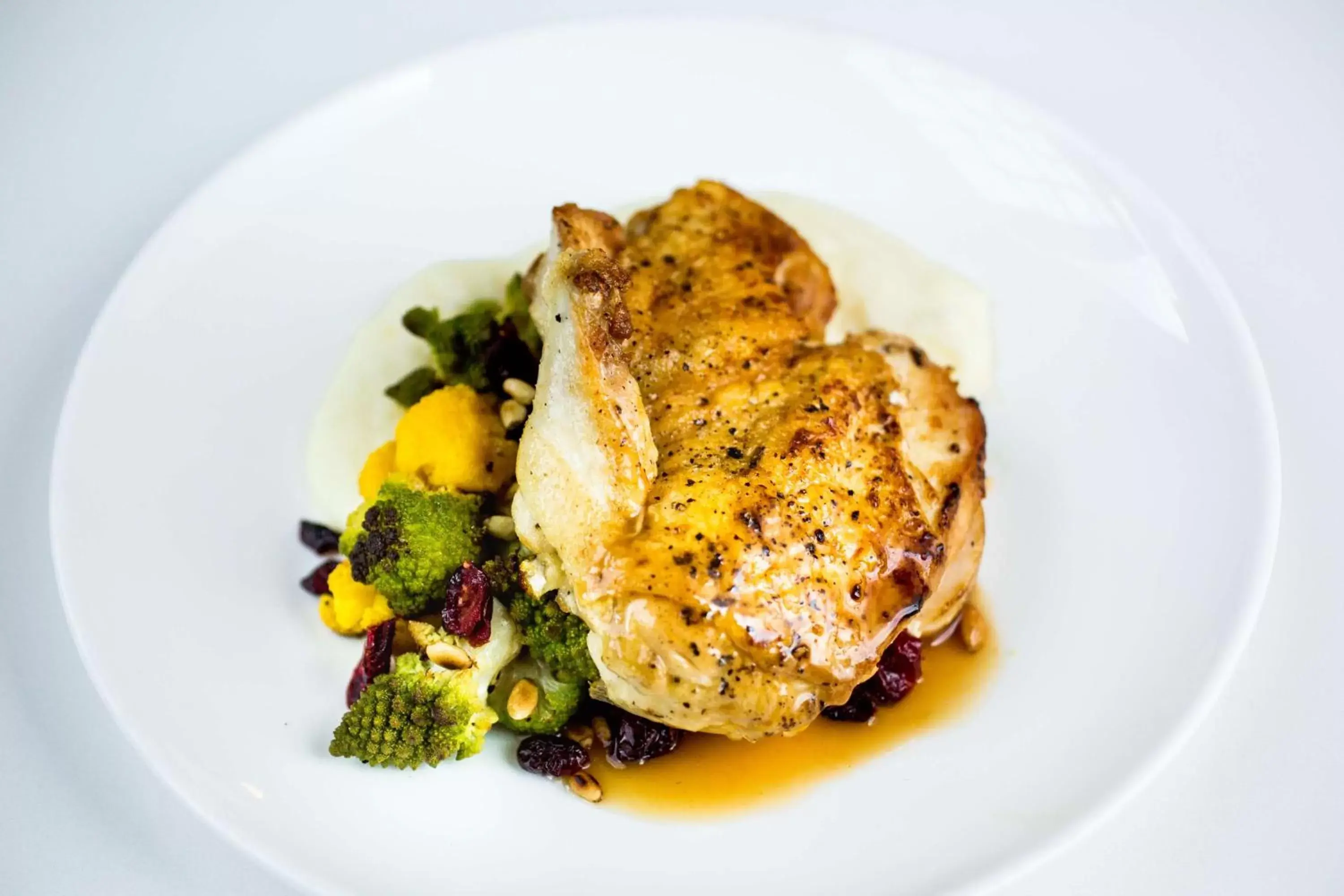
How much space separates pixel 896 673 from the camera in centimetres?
443

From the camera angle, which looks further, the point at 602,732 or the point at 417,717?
the point at 602,732

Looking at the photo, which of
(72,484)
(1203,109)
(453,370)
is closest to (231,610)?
(72,484)

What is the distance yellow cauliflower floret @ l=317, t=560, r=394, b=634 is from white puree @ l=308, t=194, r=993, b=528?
1.37ft

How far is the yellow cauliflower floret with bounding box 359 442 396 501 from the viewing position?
4.77 m

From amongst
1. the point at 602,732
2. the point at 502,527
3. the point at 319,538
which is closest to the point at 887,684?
the point at 602,732

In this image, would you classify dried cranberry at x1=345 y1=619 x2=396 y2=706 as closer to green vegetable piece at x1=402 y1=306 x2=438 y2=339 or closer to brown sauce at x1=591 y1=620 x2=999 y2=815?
brown sauce at x1=591 y1=620 x2=999 y2=815

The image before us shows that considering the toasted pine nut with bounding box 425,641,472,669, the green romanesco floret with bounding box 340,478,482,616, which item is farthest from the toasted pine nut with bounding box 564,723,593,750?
the green romanesco floret with bounding box 340,478,482,616

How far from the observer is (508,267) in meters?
5.58

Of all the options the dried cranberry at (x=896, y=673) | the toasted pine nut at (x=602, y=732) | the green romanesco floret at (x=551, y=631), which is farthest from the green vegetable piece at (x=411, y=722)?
the dried cranberry at (x=896, y=673)

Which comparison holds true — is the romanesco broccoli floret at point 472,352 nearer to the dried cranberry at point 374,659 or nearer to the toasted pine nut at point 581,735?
the dried cranberry at point 374,659

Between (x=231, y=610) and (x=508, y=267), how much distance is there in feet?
6.42

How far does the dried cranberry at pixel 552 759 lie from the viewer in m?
4.19

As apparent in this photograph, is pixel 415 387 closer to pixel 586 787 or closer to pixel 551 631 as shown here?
pixel 551 631

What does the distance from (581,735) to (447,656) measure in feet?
1.85
